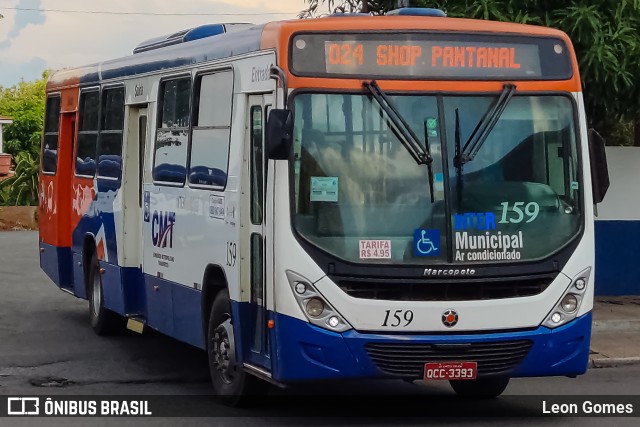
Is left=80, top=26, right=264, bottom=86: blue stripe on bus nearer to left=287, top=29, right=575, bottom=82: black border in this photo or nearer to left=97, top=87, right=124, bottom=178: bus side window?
left=97, top=87, right=124, bottom=178: bus side window

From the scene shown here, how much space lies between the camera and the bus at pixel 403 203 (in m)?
9.60

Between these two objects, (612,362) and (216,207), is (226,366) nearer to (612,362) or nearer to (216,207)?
(216,207)

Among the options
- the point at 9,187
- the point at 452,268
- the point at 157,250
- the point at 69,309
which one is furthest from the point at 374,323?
the point at 9,187

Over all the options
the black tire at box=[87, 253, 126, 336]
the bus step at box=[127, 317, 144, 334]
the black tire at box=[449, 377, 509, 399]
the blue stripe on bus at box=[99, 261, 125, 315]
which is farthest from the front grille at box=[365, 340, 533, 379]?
the black tire at box=[87, 253, 126, 336]

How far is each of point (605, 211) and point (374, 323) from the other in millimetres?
8541

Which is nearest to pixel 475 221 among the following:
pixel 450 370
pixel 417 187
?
pixel 417 187

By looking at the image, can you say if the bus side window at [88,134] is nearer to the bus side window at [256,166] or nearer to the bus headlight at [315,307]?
the bus side window at [256,166]

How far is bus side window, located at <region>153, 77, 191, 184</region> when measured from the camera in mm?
→ 12254

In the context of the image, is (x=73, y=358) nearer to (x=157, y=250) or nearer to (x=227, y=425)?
(x=157, y=250)

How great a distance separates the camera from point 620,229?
17594 millimetres

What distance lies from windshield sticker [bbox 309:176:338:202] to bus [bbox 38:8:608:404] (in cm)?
1

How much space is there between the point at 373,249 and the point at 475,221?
0.77m

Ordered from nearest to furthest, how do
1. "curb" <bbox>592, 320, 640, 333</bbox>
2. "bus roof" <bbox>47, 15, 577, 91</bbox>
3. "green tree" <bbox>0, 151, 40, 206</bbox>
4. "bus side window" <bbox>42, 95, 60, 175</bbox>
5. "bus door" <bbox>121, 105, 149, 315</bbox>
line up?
"bus roof" <bbox>47, 15, 577, 91</bbox>
"bus door" <bbox>121, 105, 149, 315</bbox>
"curb" <bbox>592, 320, 640, 333</bbox>
"bus side window" <bbox>42, 95, 60, 175</bbox>
"green tree" <bbox>0, 151, 40, 206</bbox>

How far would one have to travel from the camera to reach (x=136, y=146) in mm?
14289
